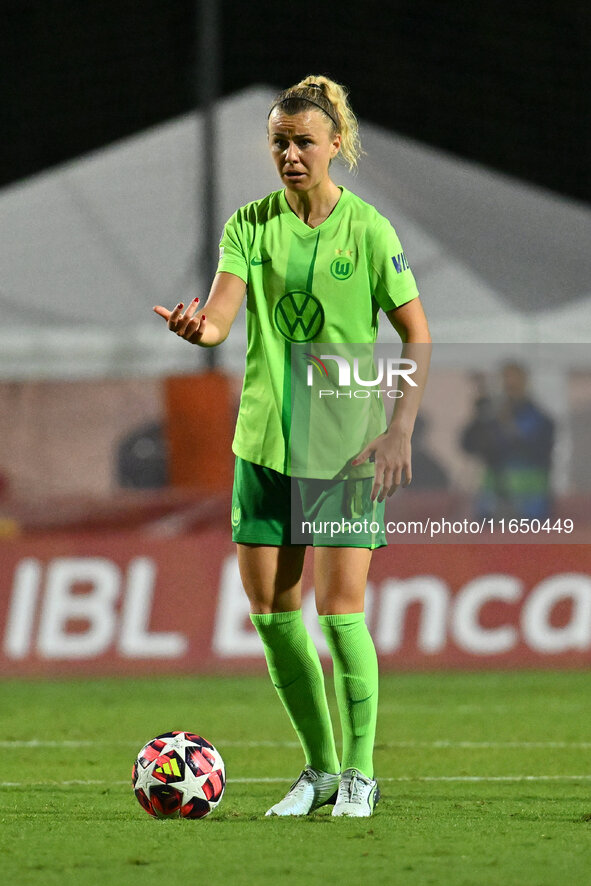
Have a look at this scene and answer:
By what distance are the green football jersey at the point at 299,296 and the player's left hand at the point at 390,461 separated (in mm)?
88

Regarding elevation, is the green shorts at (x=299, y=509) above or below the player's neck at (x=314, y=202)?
below

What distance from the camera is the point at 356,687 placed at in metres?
4.69

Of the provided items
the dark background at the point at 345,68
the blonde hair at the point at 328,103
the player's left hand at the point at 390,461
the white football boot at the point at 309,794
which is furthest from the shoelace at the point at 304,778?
the dark background at the point at 345,68

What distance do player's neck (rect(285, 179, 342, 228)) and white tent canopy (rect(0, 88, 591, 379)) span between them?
35.6 feet

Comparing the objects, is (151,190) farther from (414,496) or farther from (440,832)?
(440,832)

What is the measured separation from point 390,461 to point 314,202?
873 mm

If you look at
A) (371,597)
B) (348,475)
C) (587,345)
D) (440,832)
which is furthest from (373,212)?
(587,345)

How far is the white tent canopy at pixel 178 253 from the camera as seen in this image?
16.1 m

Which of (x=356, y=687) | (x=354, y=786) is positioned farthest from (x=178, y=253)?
(x=354, y=786)

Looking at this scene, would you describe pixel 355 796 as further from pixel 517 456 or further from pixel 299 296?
pixel 517 456

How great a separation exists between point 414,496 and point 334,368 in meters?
7.13

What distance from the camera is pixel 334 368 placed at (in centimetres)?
468

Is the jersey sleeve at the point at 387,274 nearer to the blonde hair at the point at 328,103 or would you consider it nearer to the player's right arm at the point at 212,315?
the blonde hair at the point at 328,103

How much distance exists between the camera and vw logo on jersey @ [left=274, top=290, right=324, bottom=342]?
4.66m
